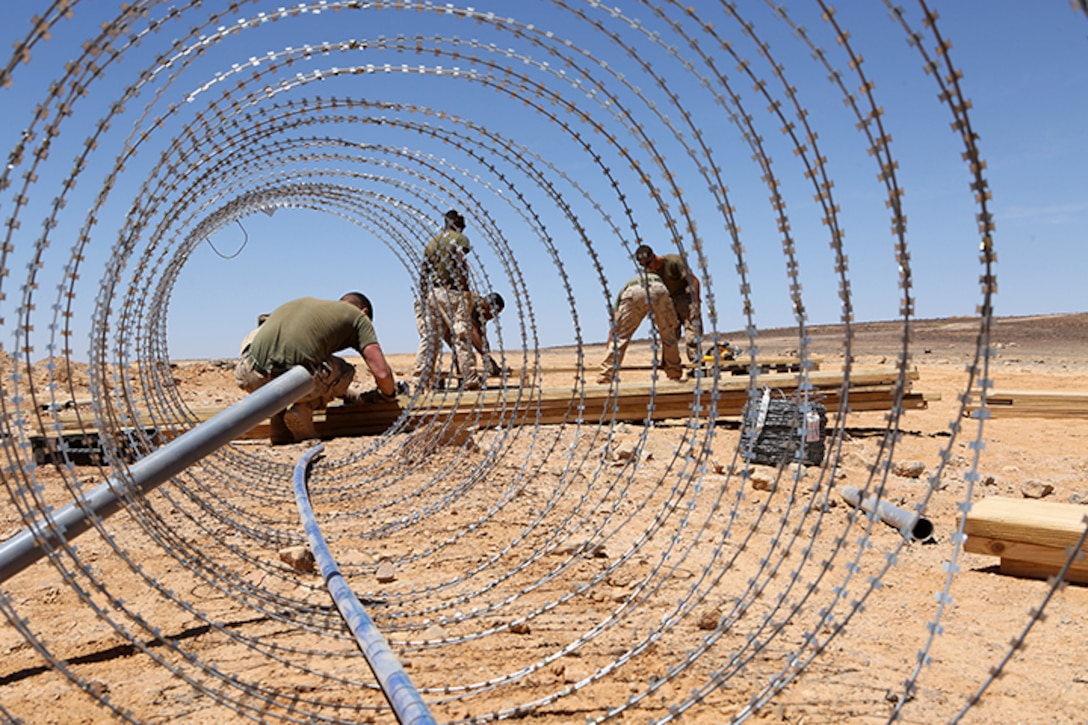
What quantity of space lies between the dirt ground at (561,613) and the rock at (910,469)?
3 centimetres

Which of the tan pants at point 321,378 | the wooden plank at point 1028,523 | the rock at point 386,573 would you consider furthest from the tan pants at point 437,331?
the wooden plank at point 1028,523

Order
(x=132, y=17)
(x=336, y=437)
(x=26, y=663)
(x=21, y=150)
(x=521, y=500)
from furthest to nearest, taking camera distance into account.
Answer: (x=336, y=437), (x=521, y=500), (x=26, y=663), (x=132, y=17), (x=21, y=150)

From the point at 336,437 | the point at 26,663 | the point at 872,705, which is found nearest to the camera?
the point at 872,705

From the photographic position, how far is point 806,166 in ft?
8.79

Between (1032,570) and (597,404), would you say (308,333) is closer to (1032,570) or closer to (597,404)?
(597,404)

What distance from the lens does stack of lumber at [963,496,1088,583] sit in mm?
4336

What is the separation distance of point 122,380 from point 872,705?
15.5 ft

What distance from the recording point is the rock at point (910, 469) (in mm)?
7148

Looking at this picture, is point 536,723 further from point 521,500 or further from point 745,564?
point 521,500

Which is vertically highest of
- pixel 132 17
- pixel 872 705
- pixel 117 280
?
pixel 132 17

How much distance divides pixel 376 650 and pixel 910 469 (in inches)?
215

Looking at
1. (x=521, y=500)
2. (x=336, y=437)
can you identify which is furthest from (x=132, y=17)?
(x=336, y=437)

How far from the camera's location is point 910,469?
7.14 metres

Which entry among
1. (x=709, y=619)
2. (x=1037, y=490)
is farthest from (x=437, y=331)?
(x=709, y=619)
